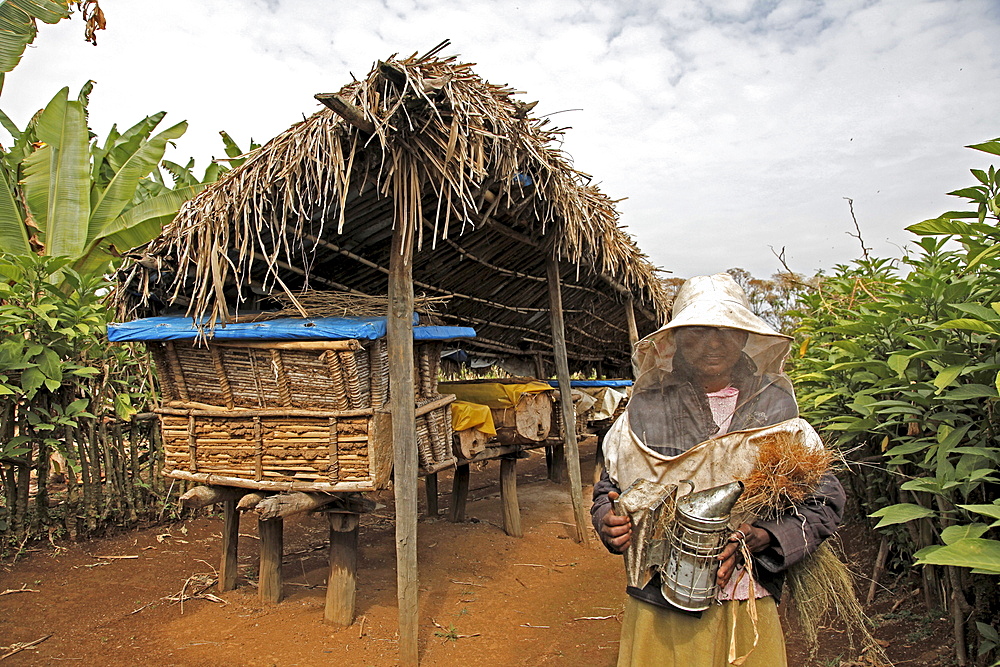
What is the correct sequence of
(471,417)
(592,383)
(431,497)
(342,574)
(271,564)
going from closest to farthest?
1. (342,574)
2. (271,564)
3. (471,417)
4. (431,497)
5. (592,383)

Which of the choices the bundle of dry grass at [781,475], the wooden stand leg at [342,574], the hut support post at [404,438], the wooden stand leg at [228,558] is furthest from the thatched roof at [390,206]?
the bundle of dry grass at [781,475]

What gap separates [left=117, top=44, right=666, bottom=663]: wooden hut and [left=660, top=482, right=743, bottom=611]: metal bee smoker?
6.52 feet

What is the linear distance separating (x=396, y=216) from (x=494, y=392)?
8.00 feet

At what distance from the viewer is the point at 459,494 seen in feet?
20.5

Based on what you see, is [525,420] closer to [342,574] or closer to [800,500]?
[342,574]

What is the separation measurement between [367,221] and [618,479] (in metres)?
2.68

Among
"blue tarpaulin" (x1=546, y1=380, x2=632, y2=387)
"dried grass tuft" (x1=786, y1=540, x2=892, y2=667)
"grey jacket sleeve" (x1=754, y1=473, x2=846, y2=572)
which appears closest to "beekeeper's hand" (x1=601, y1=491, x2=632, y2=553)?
"grey jacket sleeve" (x1=754, y1=473, x2=846, y2=572)

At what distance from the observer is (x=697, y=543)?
1.83 metres

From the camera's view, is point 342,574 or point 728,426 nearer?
point 728,426

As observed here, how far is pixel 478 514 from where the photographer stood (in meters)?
6.74

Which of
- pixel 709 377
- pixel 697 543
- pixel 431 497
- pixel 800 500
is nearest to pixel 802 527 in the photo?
pixel 800 500

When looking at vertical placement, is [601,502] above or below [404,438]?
below

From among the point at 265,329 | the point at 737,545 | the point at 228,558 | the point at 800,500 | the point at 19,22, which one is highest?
the point at 19,22

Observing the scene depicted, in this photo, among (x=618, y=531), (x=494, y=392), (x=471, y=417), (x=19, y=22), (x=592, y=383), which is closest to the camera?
(x=618, y=531)
